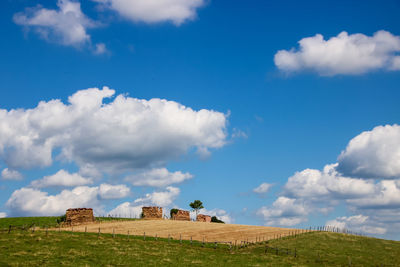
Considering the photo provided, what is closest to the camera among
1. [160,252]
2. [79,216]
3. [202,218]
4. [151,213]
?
[160,252]

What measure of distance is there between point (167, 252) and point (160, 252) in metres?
0.94

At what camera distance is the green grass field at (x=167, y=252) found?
44062 mm

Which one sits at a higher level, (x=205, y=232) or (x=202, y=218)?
(x=202, y=218)

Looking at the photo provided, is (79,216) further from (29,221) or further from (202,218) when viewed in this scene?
(202,218)

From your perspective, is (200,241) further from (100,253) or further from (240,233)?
(100,253)

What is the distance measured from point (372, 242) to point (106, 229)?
47564 mm

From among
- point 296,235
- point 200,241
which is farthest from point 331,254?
point 200,241

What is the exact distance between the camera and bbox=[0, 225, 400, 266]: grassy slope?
44.1 m

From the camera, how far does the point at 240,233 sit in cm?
7156

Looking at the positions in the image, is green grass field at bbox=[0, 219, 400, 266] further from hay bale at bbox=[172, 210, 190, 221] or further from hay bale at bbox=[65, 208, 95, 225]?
hay bale at bbox=[172, 210, 190, 221]

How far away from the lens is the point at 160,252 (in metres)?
50.3

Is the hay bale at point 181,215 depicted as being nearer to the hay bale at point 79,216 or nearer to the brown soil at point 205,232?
the hay bale at point 79,216

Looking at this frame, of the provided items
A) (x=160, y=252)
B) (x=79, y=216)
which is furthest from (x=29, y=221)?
(x=160, y=252)

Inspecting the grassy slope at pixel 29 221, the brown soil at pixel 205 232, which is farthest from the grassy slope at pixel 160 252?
the grassy slope at pixel 29 221
